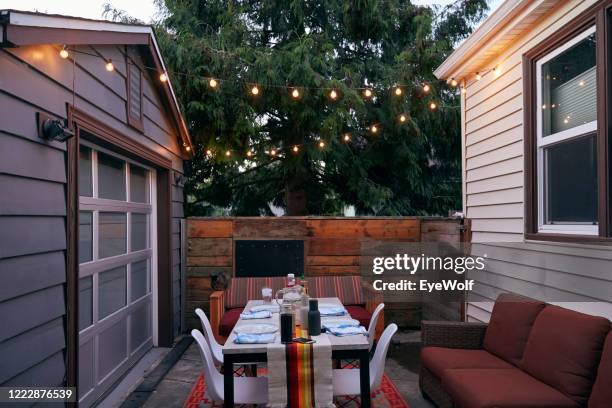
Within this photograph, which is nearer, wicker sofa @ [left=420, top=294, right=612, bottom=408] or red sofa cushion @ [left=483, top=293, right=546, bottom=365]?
wicker sofa @ [left=420, top=294, right=612, bottom=408]

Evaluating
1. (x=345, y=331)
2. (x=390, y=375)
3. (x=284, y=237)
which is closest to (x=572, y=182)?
(x=345, y=331)

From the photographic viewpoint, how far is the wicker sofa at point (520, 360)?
8.70 ft

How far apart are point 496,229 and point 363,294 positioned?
1.94 meters

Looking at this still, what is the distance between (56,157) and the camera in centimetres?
275

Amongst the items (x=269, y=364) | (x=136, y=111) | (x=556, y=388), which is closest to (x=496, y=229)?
(x=556, y=388)

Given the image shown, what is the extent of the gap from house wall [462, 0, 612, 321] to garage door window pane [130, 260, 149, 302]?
3.46 metres

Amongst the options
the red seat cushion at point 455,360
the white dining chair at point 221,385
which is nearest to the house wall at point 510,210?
the red seat cushion at point 455,360

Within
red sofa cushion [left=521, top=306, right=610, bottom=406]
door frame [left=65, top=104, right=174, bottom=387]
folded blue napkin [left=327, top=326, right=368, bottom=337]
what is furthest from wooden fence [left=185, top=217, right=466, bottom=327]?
red sofa cushion [left=521, top=306, right=610, bottom=406]

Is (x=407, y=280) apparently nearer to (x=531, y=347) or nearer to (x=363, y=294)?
(x=363, y=294)

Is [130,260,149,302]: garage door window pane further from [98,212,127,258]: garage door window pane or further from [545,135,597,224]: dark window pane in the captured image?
[545,135,597,224]: dark window pane

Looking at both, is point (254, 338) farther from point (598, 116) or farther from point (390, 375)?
point (598, 116)

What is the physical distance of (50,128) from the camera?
2598mm

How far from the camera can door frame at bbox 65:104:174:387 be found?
287cm

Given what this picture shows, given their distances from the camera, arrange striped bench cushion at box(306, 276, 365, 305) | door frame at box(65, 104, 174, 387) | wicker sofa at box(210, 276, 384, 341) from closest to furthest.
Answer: door frame at box(65, 104, 174, 387)
wicker sofa at box(210, 276, 384, 341)
striped bench cushion at box(306, 276, 365, 305)
